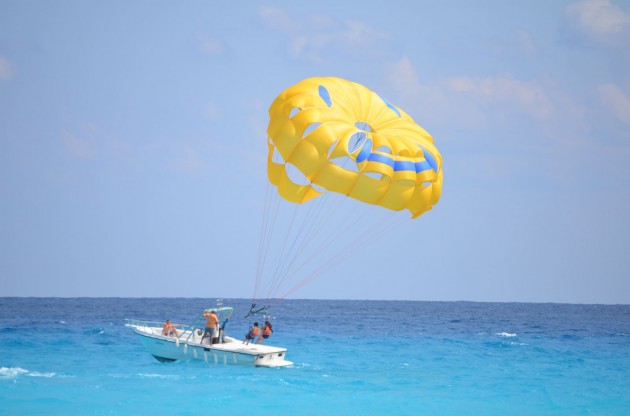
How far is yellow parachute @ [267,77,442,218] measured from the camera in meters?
18.9

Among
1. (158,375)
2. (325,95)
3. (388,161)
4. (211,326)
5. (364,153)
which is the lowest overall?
(158,375)

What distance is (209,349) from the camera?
22.2 metres

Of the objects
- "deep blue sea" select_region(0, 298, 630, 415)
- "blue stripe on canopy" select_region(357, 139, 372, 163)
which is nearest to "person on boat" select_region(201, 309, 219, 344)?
"deep blue sea" select_region(0, 298, 630, 415)

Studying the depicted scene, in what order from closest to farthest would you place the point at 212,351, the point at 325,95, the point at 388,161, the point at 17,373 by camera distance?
1. the point at 388,161
2. the point at 325,95
3. the point at 17,373
4. the point at 212,351

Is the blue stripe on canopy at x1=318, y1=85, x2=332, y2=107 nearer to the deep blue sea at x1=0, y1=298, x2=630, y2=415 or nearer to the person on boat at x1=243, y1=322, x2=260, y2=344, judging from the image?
the person on boat at x1=243, y1=322, x2=260, y2=344

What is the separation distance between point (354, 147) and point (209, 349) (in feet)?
24.7

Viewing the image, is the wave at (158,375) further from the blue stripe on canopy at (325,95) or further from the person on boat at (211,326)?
the blue stripe on canopy at (325,95)

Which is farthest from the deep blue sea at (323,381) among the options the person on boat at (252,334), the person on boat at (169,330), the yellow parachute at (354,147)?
the yellow parachute at (354,147)

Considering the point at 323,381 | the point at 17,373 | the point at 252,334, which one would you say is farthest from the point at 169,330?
the point at 323,381

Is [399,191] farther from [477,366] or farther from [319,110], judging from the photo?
[477,366]

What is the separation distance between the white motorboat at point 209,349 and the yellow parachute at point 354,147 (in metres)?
4.85

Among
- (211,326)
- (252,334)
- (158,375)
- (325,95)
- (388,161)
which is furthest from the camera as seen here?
(211,326)

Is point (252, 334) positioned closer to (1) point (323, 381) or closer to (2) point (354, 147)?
(1) point (323, 381)

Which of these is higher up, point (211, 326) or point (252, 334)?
point (211, 326)
